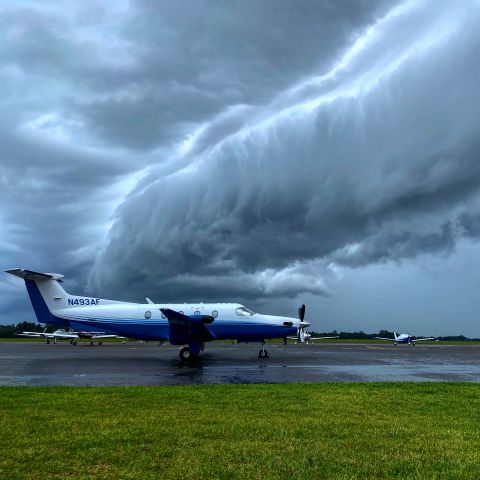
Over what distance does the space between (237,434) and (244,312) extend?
22244 millimetres

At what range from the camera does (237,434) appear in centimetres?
755

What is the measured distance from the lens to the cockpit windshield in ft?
97.1

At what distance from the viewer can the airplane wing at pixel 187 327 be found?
26453mm

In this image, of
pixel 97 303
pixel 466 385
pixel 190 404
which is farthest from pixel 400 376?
pixel 97 303

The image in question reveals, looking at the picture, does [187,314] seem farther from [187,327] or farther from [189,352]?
[189,352]

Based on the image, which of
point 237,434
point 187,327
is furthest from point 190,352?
point 237,434

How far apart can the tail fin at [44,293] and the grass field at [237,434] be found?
22.0 meters

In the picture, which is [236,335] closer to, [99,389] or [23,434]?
[99,389]

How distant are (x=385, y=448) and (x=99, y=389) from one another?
8.63 metres

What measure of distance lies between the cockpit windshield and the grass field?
17.0 m

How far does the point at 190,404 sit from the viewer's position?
10.6 metres


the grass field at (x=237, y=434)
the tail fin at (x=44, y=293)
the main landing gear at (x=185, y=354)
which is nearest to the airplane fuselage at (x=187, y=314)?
the main landing gear at (x=185, y=354)

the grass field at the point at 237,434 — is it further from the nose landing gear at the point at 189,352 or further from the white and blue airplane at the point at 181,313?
the white and blue airplane at the point at 181,313

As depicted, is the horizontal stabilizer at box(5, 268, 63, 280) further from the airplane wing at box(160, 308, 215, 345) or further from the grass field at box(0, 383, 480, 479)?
the grass field at box(0, 383, 480, 479)
